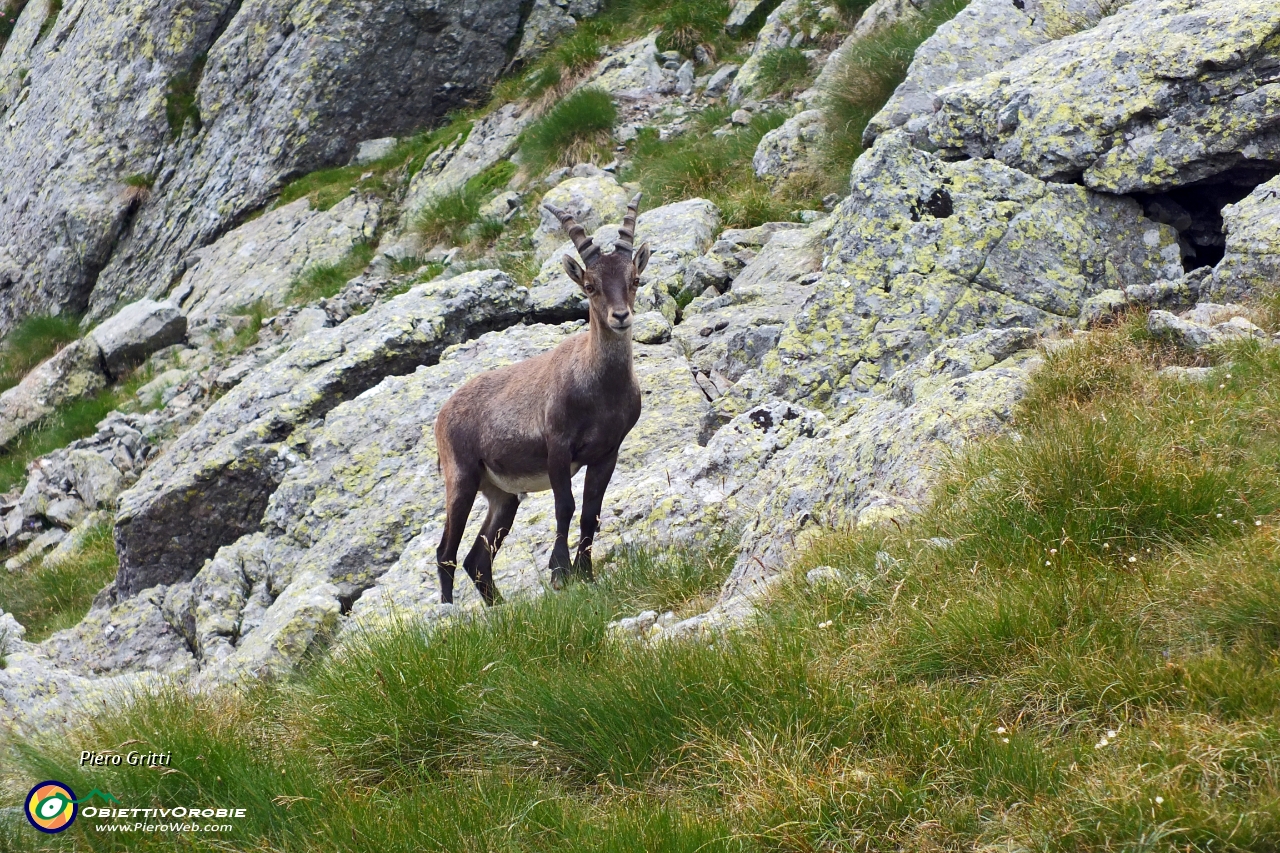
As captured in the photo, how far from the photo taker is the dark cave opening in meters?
9.52

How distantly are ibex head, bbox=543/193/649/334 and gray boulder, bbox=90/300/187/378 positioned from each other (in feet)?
44.2

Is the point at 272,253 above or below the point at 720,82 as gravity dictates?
below

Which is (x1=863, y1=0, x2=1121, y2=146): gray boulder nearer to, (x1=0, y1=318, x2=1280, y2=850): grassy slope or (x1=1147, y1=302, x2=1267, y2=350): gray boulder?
(x1=1147, y1=302, x2=1267, y2=350): gray boulder

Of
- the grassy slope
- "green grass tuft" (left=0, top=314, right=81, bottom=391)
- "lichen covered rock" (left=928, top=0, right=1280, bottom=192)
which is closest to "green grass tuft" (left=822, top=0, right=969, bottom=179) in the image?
"lichen covered rock" (left=928, top=0, right=1280, bottom=192)

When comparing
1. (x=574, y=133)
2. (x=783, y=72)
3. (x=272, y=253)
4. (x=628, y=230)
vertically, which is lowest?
(x=272, y=253)

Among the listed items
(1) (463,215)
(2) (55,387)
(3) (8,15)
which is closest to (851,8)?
(1) (463,215)

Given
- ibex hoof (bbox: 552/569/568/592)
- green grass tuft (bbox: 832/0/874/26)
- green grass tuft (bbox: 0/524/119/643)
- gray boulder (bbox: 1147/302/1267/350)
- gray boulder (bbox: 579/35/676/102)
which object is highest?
green grass tuft (bbox: 832/0/874/26)

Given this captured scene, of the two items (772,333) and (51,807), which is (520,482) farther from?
(51,807)

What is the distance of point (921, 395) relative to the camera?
25.5ft

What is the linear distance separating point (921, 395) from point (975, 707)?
13.0 ft

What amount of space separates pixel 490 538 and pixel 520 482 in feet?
2.33

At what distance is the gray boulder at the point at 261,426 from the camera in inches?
480

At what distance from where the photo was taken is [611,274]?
880 cm

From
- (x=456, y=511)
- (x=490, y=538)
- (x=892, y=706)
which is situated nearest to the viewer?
(x=892, y=706)
